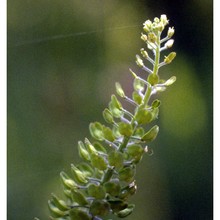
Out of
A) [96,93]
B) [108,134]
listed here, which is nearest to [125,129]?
[108,134]

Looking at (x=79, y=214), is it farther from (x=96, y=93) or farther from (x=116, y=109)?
(x=96, y=93)

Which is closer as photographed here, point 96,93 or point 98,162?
point 98,162

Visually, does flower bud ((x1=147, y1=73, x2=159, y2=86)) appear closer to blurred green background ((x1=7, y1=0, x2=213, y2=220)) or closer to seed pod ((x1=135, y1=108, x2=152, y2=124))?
seed pod ((x1=135, y1=108, x2=152, y2=124))

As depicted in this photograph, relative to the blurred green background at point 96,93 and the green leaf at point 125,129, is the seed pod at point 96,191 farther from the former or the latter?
the blurred green background at point 96,93

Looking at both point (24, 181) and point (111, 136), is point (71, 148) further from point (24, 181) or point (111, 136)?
point (111, 136)

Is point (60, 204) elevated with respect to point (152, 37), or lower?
lower

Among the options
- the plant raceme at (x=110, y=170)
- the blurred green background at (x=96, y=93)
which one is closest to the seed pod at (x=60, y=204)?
the plant raceme at (x=110, y=170)
